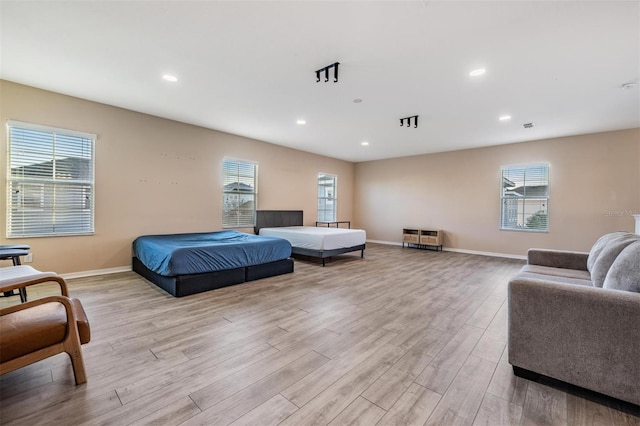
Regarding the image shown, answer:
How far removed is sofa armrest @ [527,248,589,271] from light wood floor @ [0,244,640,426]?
2.29 ft

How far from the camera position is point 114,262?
14.3 ft

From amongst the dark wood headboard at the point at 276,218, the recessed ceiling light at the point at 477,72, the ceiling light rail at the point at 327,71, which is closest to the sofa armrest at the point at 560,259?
the recessed ceiling light at the point at 477,72

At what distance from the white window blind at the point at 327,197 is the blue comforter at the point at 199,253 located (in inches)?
150

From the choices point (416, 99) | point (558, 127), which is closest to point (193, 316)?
point (416, 99)

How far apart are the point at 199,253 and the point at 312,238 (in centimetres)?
223

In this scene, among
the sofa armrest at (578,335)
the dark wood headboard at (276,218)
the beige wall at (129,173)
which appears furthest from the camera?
the dark wood headboard at (276,218)

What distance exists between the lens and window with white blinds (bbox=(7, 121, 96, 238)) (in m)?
3.62

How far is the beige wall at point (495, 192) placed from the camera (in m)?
5.21

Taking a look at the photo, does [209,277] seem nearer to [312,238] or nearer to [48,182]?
[312,238]

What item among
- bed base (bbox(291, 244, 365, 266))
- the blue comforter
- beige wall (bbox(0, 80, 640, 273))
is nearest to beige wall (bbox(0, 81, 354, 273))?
beige wall (bbox(0, 80, 640, 273))

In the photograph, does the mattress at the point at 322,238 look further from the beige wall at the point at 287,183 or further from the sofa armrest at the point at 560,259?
the sofa armrest at the point at 560,259

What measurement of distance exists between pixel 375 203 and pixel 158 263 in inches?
260

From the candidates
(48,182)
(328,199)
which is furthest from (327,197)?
(48,182)

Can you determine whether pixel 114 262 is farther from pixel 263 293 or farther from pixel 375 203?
pixel 375 203
